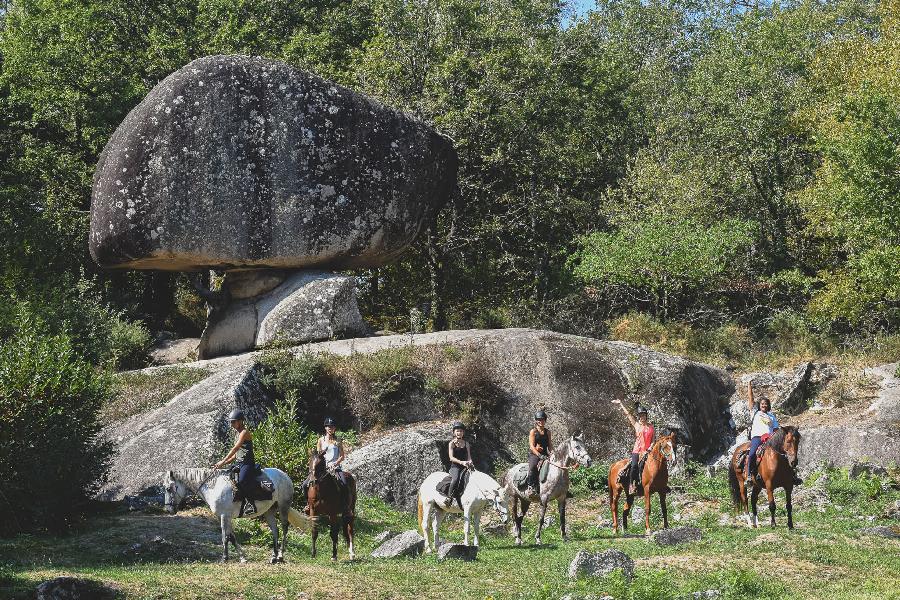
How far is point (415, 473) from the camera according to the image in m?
25.1

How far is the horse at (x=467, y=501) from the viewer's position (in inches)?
768

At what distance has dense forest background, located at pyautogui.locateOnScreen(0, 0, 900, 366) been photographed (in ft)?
114

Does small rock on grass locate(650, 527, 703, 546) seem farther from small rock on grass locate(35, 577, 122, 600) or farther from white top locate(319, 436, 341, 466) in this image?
small rock on grass locate(35, 577, 122, 600)

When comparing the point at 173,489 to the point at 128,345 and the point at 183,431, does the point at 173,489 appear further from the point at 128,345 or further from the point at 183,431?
the point at 128,345

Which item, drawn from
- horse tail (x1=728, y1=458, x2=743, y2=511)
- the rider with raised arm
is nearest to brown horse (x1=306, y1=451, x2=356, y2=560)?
the rider with raised arm

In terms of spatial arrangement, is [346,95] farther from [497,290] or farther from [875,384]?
[875,384]

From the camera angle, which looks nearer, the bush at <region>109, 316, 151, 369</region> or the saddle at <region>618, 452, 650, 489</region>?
the saddle at <region>618, 452, 650, 489</region>

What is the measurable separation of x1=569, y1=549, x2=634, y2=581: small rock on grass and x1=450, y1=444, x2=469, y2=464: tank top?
180 inches

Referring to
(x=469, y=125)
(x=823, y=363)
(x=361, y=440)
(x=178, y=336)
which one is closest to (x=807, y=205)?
(x=823, y=363)

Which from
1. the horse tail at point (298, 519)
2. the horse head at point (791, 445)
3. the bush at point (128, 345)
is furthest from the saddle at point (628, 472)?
the bush at point (128, 345)

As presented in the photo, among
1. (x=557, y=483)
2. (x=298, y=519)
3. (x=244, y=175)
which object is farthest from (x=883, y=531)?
(x=244, y=175)

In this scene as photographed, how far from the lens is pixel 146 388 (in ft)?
95.7

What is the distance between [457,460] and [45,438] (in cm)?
766

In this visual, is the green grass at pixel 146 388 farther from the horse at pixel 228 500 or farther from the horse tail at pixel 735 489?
the horse tail at pixel 735 489
